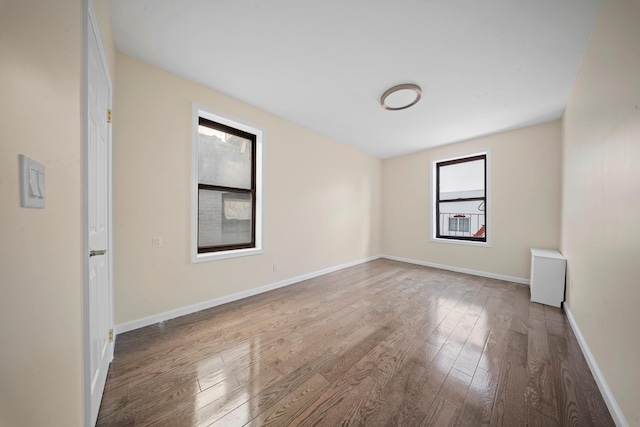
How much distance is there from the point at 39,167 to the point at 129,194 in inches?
65.8

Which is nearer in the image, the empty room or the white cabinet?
the empty room

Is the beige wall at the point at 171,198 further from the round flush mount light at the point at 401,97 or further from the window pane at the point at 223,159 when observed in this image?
the round flush mount light at the point at 401,97

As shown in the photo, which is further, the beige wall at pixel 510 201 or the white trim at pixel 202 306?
the beige wall at pixel 510 201

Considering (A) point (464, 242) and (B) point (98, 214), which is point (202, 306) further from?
(A) point (464, 242)

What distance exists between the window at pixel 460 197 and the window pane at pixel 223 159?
12.2ft

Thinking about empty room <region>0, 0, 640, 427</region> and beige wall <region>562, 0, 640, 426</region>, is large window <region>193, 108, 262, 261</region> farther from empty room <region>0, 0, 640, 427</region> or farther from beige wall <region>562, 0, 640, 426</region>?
beige wall <region>562, 0, 640, 426</region>

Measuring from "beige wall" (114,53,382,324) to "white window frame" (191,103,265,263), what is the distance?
0.05 m

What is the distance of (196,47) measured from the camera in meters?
1.91

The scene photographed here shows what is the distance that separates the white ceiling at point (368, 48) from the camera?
5.12 feet

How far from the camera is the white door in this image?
1.10m

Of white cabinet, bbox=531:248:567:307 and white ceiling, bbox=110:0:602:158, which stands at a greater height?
white ceiling, bbox=110:0:602:158

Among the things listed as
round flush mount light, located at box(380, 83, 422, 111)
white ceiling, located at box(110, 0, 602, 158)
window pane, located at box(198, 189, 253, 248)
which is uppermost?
white ceiling, located at box(110, 0, 602, 158)

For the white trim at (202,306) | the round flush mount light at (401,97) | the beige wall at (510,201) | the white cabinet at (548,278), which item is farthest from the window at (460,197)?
the white trim at (202,306)

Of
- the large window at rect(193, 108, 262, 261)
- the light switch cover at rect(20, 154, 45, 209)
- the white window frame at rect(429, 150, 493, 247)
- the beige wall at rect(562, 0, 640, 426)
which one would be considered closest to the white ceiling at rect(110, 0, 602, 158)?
the beige wall at rect(562, 0, 640, 426)
